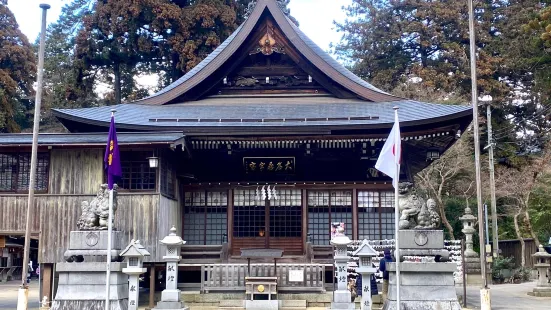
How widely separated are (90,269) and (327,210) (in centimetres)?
900

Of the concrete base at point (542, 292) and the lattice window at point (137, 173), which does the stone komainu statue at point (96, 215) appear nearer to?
the lattice window at point (137, 173)

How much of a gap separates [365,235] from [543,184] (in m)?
18.6

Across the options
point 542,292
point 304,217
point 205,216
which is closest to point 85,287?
point 205,216

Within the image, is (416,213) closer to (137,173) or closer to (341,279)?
(341,279)

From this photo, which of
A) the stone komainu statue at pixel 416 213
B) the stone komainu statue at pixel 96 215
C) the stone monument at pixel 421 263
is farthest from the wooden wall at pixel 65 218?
the stone komainu statue at pixel 416 213

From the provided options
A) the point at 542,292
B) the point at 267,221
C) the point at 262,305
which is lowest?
the point at 542,292

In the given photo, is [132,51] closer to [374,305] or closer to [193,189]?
[193,189]

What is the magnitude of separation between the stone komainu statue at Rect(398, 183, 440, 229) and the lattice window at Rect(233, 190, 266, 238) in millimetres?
6901

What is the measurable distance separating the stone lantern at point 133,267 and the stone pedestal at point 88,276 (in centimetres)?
21

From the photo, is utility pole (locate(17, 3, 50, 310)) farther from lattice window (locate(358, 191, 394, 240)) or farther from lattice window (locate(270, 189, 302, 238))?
lattice window (locate(358, 191, 394, 240))

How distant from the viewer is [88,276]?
14.8 meters

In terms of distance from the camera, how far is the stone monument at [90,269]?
14656 millimetres

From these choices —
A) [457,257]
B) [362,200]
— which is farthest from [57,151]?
[457,257]

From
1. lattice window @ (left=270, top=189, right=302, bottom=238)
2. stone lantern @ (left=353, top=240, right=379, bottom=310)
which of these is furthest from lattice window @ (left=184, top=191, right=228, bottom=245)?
stone lantern @ (left=353, top=240, right=379, bottom=310)
